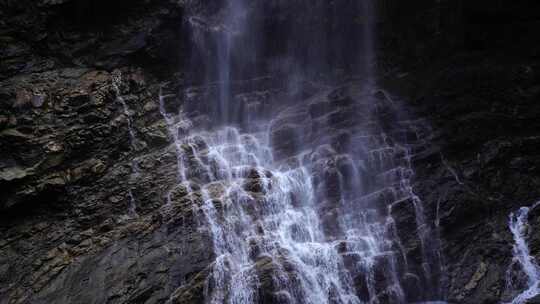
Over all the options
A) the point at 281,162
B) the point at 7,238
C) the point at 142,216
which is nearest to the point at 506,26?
the point at 281,162

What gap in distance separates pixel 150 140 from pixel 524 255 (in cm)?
1345

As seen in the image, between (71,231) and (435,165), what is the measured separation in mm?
12602

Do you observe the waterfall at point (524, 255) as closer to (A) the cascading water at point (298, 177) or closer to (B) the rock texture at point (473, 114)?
(B) the rock texture at point (473, 114)

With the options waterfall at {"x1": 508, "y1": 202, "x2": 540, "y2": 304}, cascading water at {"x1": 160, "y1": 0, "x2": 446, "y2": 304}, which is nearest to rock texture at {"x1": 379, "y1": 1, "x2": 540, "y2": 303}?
waterfall at {"x1": 508, "y1": 202, "x2": 540, "y2": 304}

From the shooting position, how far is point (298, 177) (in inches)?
611

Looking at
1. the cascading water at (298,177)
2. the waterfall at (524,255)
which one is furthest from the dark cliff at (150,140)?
the cascading water at (298,177)

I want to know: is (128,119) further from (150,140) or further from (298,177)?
(298,177)

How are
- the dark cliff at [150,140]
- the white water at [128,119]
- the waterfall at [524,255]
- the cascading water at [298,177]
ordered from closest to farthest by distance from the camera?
the waterfall at [524,255], the cascading water at [298,177], the dark cliff at [150,140], the white water at [128,119]

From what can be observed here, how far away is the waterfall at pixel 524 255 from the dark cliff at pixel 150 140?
230 millimetres

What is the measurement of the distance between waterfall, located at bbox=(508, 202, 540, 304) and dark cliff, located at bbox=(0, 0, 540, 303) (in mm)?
230

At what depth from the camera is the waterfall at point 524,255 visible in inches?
433

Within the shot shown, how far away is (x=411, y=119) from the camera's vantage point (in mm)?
16609

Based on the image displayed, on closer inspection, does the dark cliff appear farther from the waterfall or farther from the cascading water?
the cascading water

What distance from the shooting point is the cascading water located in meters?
12.4
